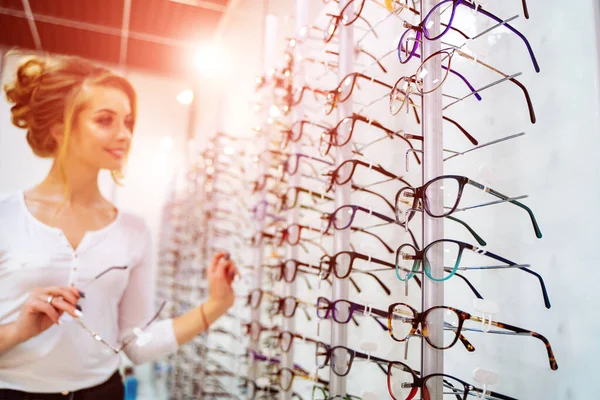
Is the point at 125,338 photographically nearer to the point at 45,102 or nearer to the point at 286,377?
the point at 286,377

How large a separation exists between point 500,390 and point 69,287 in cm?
181

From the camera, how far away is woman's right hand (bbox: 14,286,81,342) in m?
1.97

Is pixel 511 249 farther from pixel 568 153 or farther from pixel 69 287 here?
pixel 69 287

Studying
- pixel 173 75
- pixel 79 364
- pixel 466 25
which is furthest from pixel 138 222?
pixel 466 25

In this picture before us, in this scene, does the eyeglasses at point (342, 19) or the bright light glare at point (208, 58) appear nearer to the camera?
the eyeglasses at point (342, 19)

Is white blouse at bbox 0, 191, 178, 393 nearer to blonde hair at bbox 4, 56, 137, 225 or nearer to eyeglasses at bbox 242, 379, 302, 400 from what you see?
blonde hair at bbox 4, 56, 137, 225

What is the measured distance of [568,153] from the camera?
1.24 metres

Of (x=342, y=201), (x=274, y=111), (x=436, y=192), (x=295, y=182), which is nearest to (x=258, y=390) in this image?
(x=295, y=182)

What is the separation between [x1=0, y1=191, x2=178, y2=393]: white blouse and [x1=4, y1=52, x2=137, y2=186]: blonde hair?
289 millimetres

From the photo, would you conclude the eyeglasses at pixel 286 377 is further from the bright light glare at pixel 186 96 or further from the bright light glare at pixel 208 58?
the bright light glare at pixel 208 58

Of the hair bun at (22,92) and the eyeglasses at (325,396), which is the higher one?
the hair bun at (22,92)

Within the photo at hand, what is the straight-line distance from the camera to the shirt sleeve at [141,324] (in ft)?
7.82

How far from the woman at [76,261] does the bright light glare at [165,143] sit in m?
0.40

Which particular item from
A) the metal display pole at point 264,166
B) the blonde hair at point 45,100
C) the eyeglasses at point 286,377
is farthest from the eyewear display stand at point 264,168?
the blonde hair at point 45,100
